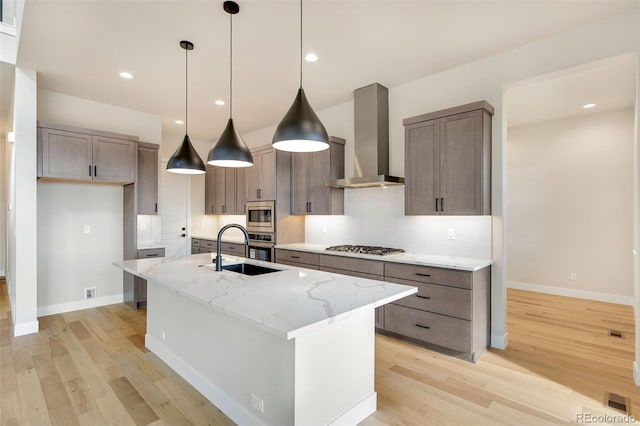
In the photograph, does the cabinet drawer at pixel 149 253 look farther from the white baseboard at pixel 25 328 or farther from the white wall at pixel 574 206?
the white wall at pixel 574 206

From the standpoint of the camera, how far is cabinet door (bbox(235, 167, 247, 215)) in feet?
17.6

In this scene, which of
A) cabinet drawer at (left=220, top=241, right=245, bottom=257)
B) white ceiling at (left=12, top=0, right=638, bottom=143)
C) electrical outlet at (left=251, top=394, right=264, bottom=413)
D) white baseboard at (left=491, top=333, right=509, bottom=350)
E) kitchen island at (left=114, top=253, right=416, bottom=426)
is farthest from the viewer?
cabinet drawer at (left=220, top=241, right=245, bottom=257)

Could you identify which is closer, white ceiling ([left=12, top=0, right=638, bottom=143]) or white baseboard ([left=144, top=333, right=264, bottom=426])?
white baseboard ([left=144, top=333, right=264, bottom=426])

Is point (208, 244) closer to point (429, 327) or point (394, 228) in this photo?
point (394, 228)

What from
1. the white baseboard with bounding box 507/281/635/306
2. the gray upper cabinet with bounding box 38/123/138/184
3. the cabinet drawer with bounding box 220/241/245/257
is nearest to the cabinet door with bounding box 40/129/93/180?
the gray upper cabinet with bounding box 38/123/138/184

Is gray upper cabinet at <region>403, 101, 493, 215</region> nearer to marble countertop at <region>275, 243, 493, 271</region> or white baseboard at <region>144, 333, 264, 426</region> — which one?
marble countertop at <region>275, 243, 493, 271</region>

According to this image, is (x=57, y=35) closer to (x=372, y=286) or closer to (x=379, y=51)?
(x=379, y=51)

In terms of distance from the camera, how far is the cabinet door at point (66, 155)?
12.7 ft

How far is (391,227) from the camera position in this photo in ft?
13.4

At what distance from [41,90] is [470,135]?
5192mm

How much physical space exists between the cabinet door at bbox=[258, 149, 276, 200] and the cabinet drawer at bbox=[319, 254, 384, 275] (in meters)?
1.33

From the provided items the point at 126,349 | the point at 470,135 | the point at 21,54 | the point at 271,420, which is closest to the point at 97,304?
the point at 126,349

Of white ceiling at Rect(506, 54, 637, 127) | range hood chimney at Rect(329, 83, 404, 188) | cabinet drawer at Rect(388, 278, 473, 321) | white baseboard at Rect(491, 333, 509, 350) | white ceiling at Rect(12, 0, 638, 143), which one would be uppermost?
white ceiling at Rect(12, 0, 638, 143)

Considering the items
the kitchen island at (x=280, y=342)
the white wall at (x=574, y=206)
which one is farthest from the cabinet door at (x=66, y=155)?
the white wall at (x=574, y=206)
